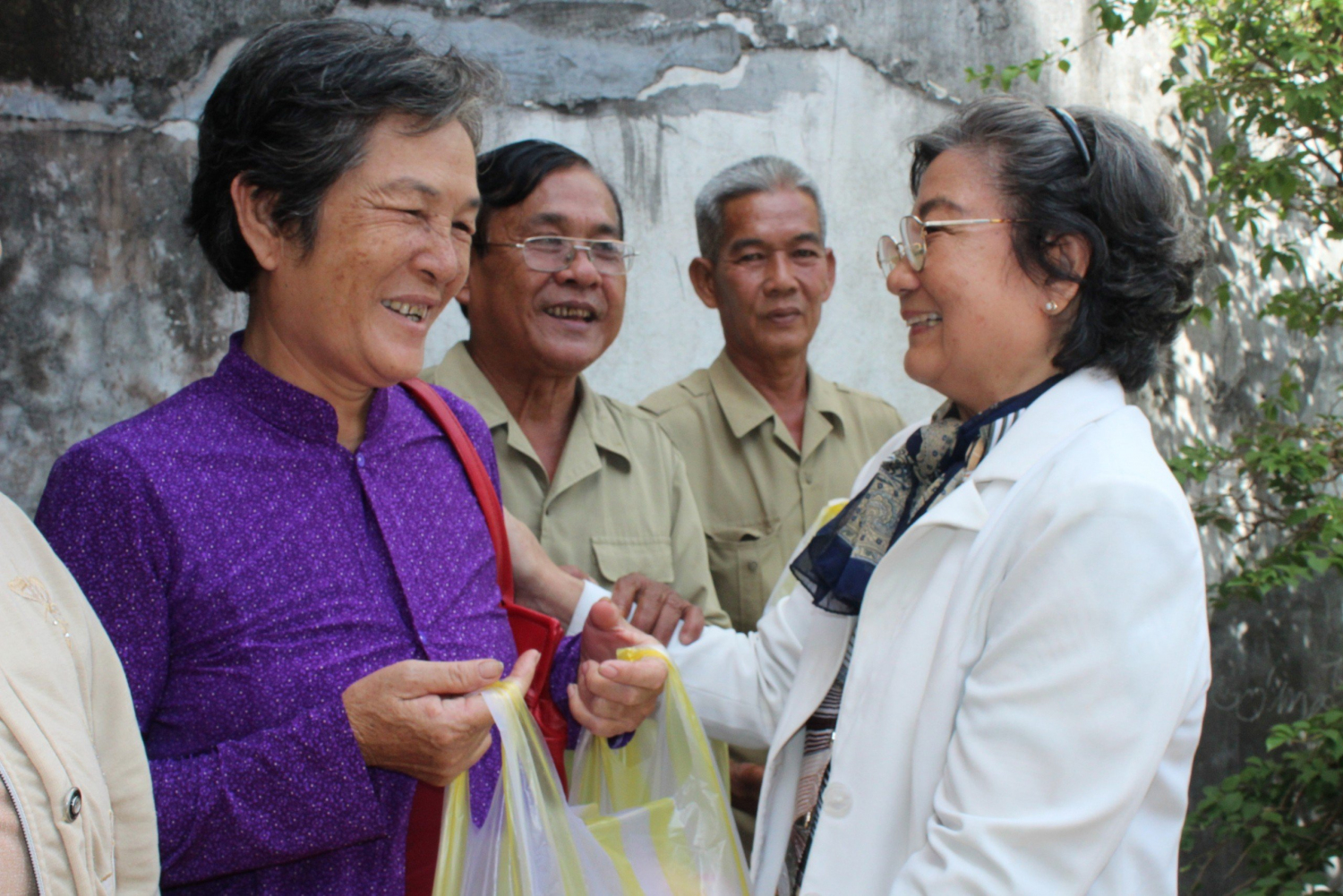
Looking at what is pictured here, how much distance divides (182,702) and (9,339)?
199 cm

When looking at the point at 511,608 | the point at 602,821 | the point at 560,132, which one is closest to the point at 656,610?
the point at 511,608

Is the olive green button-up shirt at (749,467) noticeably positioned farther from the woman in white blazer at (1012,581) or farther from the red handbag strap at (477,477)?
the red handbag strap at (477,477)

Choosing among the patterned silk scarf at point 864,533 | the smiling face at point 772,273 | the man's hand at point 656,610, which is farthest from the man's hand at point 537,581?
the smiling face at point 772,273

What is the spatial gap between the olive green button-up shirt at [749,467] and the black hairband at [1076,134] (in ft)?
4.96

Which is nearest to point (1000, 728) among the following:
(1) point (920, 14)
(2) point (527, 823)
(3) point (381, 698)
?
(2) point (527, 823)

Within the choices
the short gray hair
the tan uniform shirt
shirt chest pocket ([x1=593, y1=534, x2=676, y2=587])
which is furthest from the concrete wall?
shirt chest pocket ([x1=593, y1=534, x2=676, y2=587])

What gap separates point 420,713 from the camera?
152cm

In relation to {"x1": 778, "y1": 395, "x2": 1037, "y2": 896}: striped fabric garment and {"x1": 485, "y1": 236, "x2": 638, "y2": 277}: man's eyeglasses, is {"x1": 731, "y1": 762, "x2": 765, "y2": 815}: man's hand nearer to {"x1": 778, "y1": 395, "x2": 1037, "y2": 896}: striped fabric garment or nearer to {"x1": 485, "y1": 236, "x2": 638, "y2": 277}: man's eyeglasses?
{"x1": 778, "y1": 395, "x2": 1037, "y2": 896}: striped fabric garment

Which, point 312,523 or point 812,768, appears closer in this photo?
point 312,523

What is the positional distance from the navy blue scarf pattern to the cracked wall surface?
1.59m

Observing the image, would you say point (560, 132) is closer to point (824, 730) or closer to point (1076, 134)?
point (1076, 134)

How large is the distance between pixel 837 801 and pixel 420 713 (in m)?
0.61

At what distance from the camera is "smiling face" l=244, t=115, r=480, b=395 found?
1708 mm

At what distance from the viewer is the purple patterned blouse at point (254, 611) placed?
4.91 ft
